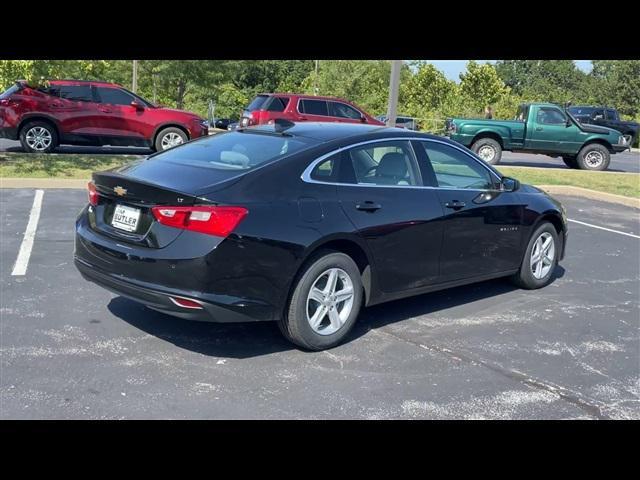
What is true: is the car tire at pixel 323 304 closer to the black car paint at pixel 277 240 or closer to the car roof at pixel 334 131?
the black car paint at pixel 277 240

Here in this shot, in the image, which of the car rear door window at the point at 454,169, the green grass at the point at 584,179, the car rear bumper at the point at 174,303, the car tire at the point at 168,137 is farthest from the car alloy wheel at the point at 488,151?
the car rear bumper at the point at 174,303

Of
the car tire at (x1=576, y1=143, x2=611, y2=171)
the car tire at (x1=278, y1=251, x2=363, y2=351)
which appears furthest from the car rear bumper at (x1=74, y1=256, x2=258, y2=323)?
the car tire at (x1=576, y1=143, x2=611, y2=171)

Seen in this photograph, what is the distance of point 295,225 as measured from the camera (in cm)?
465

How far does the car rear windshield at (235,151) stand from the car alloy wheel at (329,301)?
3.14ft

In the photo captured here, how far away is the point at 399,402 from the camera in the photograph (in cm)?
412

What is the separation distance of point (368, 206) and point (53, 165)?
9.23 m

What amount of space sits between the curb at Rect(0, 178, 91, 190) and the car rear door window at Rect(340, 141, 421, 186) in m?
6.94

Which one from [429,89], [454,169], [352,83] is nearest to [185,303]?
[454,169]

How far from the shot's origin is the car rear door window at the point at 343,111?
1945 cm

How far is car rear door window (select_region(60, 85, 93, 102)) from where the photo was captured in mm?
15019

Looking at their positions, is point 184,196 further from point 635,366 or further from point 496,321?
point 635,366

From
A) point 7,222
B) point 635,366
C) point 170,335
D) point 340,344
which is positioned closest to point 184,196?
point 170,335

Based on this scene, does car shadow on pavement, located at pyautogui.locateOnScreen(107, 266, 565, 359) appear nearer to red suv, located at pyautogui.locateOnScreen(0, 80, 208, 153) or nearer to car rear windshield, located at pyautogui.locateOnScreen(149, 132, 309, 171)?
car rear windshield, located at pyautogui.locateOnScreen(149, 132, 309, 171)

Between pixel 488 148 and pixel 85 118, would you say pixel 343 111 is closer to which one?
pixel 488 148
